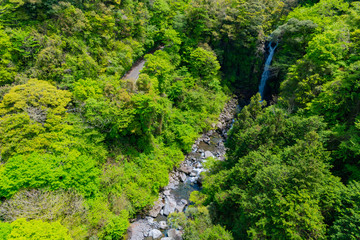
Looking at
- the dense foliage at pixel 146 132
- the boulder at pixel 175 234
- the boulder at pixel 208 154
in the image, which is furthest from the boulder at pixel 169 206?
the boulder at pixel 208 154

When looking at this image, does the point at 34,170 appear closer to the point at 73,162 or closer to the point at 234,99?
the point at 73,162

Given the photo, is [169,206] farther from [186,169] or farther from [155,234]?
[186,169]

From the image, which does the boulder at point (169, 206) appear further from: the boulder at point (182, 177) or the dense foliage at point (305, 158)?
the dense foliage at point (305, 158)

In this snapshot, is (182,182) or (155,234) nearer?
Answer: (155,234)

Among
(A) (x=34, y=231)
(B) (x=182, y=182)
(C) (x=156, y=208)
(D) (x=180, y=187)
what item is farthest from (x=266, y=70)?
(A) (x=34, y=231)

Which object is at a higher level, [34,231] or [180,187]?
[34,231]

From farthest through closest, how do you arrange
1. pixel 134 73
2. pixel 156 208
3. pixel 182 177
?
pixel 134 73 → pixel 182 177 → pixel 156 208

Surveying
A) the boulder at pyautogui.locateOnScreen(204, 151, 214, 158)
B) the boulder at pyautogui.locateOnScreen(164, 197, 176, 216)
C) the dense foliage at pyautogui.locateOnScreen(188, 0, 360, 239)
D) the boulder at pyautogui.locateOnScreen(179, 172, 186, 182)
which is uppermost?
the dense foliage at pyautogui.locateOnScreen(188, 0, 360, 239)

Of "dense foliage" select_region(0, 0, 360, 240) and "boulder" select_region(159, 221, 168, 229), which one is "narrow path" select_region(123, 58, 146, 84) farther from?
"boulder" select_region(159, 221, 168, 229)

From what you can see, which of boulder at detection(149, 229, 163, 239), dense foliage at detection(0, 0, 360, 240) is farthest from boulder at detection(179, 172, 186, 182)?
boulder at detection(149, 229, 163, 239)
